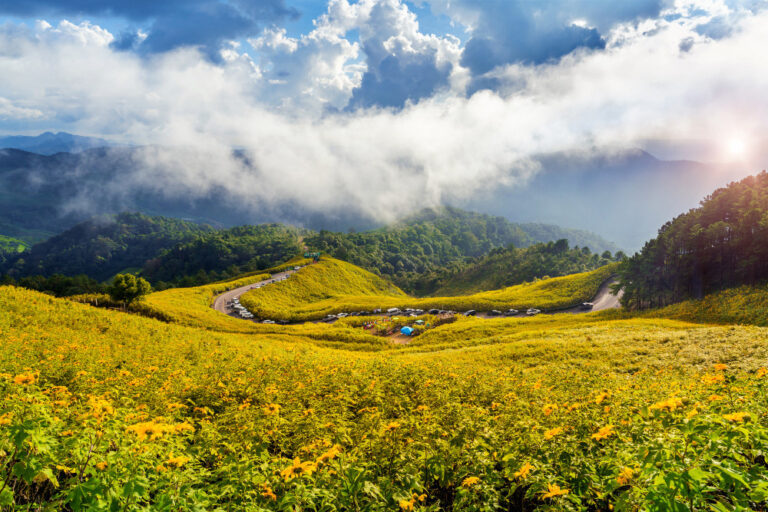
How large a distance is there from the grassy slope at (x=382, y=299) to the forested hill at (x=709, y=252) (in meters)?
18.9

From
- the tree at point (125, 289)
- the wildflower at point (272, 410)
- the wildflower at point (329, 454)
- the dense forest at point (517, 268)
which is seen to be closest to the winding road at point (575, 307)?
the tree at point (125, 289)

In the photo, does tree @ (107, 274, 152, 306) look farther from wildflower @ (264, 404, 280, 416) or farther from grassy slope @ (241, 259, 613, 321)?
wildflower @ (264, 404, 280, 416)

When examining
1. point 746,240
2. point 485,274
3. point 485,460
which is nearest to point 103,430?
point 485,460

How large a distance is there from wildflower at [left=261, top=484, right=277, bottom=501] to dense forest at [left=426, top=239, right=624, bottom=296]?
14310 cm

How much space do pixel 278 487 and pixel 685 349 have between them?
23379 mm

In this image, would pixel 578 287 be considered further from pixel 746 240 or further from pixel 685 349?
pixel 685 349

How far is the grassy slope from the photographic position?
7044cm

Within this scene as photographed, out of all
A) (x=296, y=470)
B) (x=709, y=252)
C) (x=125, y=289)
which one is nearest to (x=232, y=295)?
(x=125, y=289)

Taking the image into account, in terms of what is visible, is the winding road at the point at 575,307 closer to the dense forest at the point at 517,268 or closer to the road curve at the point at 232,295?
the road curve at the point at 232,295

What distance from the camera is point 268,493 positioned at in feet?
13.2

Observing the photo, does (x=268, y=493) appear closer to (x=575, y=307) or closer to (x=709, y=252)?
(x=709, y=252)

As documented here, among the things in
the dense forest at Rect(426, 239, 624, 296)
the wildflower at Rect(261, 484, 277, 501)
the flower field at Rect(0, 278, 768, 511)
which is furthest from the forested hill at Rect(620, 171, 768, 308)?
the dense forest at Rect(426, 239, 624, 296)

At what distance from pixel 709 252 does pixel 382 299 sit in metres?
59.0

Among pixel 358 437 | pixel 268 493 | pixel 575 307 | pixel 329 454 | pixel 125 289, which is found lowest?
pixel 575 307
